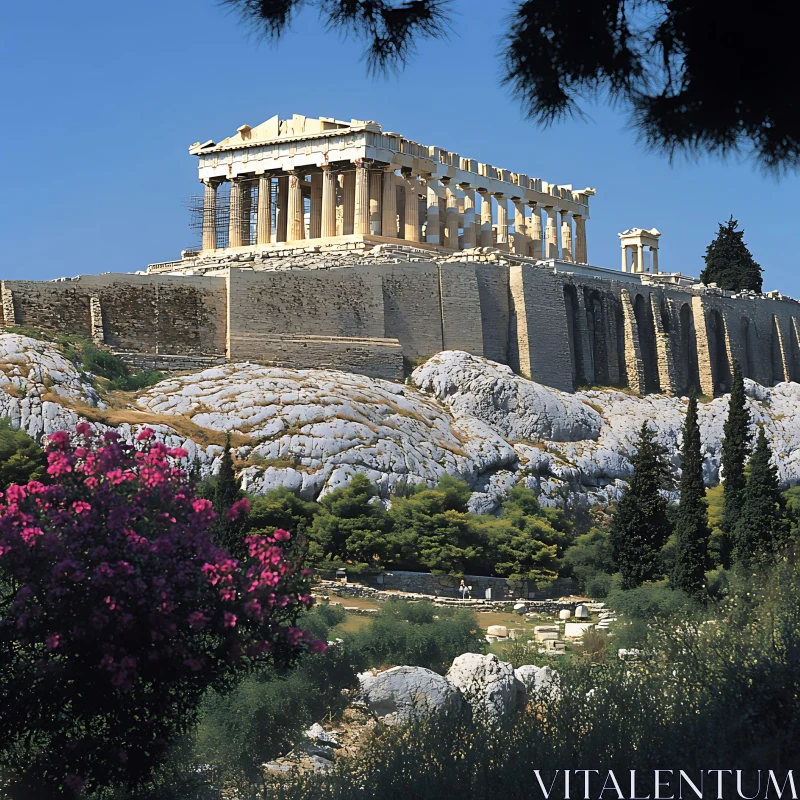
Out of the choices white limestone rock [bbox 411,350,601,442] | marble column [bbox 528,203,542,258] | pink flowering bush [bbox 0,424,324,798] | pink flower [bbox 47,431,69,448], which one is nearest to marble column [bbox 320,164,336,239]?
white limestone rock [bbox 411,350,601,442]

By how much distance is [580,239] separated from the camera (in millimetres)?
57500

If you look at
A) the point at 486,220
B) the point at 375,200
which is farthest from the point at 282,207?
the point at 486,220

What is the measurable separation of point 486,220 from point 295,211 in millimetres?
7729

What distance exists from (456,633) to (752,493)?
1213 cm

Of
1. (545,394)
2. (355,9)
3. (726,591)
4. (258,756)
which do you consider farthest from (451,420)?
(355,9)

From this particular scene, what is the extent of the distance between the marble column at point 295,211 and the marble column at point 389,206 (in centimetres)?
278

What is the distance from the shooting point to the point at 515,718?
14680 millimetres

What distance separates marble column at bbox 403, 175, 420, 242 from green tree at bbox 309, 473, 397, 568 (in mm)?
16227

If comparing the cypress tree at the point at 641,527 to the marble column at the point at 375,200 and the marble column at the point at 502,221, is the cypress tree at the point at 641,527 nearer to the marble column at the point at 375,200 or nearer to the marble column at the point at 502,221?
the marble column at the point at 375,200

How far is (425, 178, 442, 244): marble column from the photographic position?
49312mm

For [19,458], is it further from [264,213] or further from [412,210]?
[412,210]

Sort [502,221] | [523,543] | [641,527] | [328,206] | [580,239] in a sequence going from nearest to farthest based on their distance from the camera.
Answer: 1. [641,527]
2. [523,543]
3. [328,206]
4. [502,221]
5. [580,239]

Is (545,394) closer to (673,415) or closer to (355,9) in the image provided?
(673,415)

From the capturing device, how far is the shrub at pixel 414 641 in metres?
21.7
